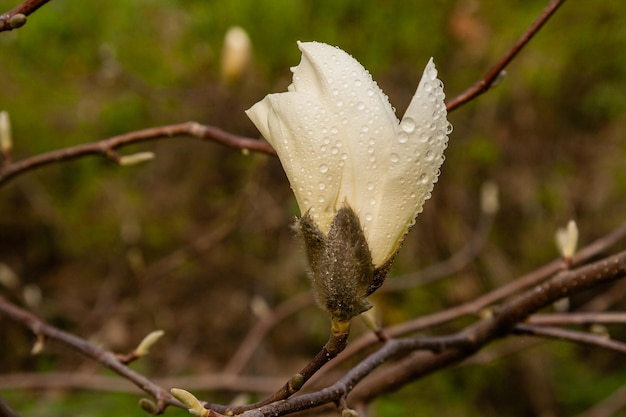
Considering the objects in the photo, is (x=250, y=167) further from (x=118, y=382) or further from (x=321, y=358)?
(x=321, y=358)

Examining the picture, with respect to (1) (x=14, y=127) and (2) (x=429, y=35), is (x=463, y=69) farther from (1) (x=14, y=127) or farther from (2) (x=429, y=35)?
(1) (x=14, y=127)

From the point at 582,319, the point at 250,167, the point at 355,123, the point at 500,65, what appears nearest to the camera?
the point at 355,123

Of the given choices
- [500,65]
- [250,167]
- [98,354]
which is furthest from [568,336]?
[250,167]

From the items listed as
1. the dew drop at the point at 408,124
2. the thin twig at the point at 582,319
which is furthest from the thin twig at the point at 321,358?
the thin twig at the point at 582,319

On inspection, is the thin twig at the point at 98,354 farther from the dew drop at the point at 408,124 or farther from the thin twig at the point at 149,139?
the dew drop at the point at 408,124

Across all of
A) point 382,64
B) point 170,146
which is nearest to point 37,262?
point 170,146

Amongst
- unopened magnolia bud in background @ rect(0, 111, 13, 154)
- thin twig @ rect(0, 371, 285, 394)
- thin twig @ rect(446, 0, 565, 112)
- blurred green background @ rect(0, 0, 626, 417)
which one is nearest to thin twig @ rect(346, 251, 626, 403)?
thin twig @ rect(446, 0, 565, 112)

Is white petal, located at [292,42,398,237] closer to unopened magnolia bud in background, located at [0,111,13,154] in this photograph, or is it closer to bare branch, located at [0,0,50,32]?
bare branch, located at [0,0,50,32]
